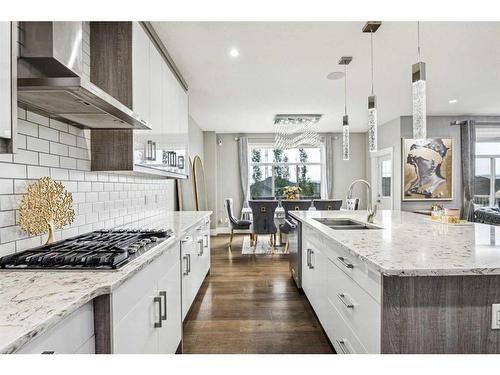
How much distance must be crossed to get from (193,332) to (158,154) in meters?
1.52

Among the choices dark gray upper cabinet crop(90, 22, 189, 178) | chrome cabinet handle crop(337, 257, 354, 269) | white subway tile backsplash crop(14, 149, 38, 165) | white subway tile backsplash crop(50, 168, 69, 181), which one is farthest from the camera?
dark gray upper cabinet crop(90, 22, 189, 178)

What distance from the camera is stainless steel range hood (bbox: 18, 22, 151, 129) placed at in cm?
123

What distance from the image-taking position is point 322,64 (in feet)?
11.5

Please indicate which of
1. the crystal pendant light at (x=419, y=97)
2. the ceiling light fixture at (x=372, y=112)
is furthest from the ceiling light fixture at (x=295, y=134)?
the crystal pendant light at (x=419, y=97)

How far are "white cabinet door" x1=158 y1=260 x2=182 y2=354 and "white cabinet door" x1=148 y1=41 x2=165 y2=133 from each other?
1.18 metres

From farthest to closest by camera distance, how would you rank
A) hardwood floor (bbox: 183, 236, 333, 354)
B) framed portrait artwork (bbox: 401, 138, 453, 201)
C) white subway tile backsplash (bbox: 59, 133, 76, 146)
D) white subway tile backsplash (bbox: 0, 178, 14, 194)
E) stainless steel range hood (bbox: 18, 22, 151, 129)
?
framed portrait artwork (bbox: 401, 138, 453, 201) < hardwood floor (bbox: 183, 236, 333, 354) < white subway tile backsplash (bbox: 59, 133, 76, 146) < white subway tile backsplash (bbox: 0, 178, 14, 194) < stainless steel range hood (bbox: 18, 22, 151, 129)

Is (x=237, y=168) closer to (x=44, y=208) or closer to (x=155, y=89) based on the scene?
(x=155, y=89)

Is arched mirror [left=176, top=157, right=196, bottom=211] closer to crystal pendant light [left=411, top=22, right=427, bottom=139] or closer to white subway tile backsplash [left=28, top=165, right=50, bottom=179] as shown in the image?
white subway tile backsplash [left=28, top=165, right=50, bottom=179]

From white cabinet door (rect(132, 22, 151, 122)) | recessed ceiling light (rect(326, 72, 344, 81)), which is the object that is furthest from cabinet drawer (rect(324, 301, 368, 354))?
recessed ceiling light (rect(326, 72, 344, 81))

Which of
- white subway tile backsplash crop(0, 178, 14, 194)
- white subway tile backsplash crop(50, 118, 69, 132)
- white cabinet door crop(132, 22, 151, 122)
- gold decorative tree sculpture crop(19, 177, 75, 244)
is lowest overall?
gold decorative tree sculpture crop(19, 177, 75, 244)

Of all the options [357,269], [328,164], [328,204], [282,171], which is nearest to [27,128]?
[357,269]

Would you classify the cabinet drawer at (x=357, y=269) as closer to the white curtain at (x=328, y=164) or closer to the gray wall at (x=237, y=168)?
the gray wall at (x=237, y=168)

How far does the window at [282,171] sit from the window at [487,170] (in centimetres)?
356

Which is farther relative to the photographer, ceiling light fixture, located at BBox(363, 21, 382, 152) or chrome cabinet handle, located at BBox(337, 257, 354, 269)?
ceiling light fixture, located at BBox(363, 21, 382, 152)
